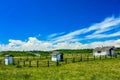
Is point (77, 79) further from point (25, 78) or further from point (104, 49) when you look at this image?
point (104, 49)

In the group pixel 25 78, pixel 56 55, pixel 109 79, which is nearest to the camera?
pixel 109 79

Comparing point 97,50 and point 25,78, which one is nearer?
point 25,78

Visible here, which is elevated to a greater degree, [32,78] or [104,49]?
[104,49]

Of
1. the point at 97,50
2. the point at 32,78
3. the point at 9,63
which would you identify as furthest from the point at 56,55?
the point at 32,78

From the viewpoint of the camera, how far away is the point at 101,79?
2562cm

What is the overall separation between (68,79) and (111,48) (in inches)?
2586

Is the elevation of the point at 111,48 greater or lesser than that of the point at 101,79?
greater

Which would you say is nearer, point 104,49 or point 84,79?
point 84,79

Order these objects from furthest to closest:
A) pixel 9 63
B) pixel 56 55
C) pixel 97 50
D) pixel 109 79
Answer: pixel 97 50, pixel 56 55, pixel 9 63, pixel 109 79

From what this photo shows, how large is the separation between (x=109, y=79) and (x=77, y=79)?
3.24m

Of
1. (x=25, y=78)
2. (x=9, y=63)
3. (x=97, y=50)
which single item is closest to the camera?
(x=25, y=78)

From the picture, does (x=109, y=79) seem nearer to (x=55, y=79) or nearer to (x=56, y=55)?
(x=55, y=79)

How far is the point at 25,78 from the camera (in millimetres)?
28016

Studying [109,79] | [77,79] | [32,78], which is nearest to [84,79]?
[77,79]
